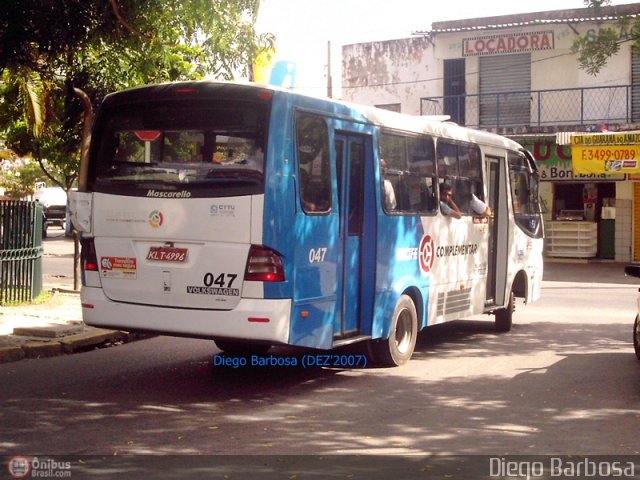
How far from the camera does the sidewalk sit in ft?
36.8

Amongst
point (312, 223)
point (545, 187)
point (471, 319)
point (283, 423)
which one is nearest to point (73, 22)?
point (312, 223)

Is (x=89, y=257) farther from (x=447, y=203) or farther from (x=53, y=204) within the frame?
(x=53, y=204)

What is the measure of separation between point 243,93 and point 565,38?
24.4m

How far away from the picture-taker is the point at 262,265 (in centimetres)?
848

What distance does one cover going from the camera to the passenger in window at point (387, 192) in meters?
10.3

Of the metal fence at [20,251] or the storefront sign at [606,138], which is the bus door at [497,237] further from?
the storefront sign at [606,138]

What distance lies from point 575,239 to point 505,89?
19.3 feet

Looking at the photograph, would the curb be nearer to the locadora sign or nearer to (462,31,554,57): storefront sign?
the locadora sign

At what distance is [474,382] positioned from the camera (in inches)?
384

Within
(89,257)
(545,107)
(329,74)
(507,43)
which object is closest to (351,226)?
(89,257)

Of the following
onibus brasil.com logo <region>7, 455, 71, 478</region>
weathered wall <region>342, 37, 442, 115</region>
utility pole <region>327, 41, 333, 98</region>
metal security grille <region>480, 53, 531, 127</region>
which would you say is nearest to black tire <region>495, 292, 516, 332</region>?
onibus brasil.com logo <region>7, 455, 71, 478</region>

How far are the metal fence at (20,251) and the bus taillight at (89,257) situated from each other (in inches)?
231

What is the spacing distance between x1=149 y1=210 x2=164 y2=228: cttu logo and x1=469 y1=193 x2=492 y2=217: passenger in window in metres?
5.11

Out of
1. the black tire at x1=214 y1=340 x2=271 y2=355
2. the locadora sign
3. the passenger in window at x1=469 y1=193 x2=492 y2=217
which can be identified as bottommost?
the black tire at x1=214 y1=340 x2=271 y2=355
